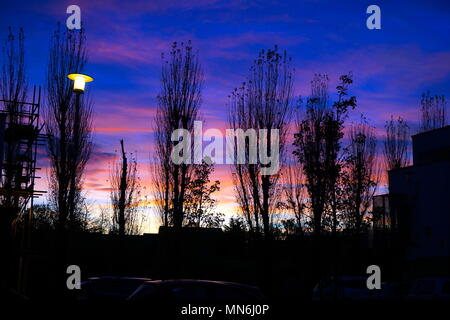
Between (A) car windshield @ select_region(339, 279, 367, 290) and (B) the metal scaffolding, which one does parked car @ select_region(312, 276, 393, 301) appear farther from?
(B) the metal scaffolding

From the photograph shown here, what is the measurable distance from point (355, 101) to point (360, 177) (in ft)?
45.2

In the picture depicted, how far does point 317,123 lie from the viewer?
20.5 m

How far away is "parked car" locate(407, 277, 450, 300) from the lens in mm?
18672

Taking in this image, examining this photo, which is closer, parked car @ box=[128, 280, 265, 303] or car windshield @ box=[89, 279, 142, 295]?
parked car @ box=[128, 280, 265, 303]

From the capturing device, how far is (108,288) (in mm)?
16172

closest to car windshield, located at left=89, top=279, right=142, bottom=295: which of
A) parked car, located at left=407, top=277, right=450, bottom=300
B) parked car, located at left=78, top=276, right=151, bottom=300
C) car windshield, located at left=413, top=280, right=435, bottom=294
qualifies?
parked car, located at left=78, top=276, right=151, bottom=300

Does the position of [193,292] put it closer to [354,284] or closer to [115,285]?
[115,285]

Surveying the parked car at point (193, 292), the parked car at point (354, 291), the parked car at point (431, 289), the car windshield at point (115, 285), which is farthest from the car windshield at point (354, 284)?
the parked car at point (193, 292)

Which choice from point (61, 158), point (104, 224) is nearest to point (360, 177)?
point (61, 158)

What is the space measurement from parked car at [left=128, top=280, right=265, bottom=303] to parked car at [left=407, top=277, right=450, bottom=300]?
376 inches

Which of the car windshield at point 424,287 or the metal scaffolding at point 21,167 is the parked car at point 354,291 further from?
the metal scaffolding at point 21,167

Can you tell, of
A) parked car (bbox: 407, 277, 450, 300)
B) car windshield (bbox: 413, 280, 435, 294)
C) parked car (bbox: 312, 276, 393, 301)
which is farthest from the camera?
parked car (bbox: 312, 276, 393, 301)

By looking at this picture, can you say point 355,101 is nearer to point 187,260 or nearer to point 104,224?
point 187,260
